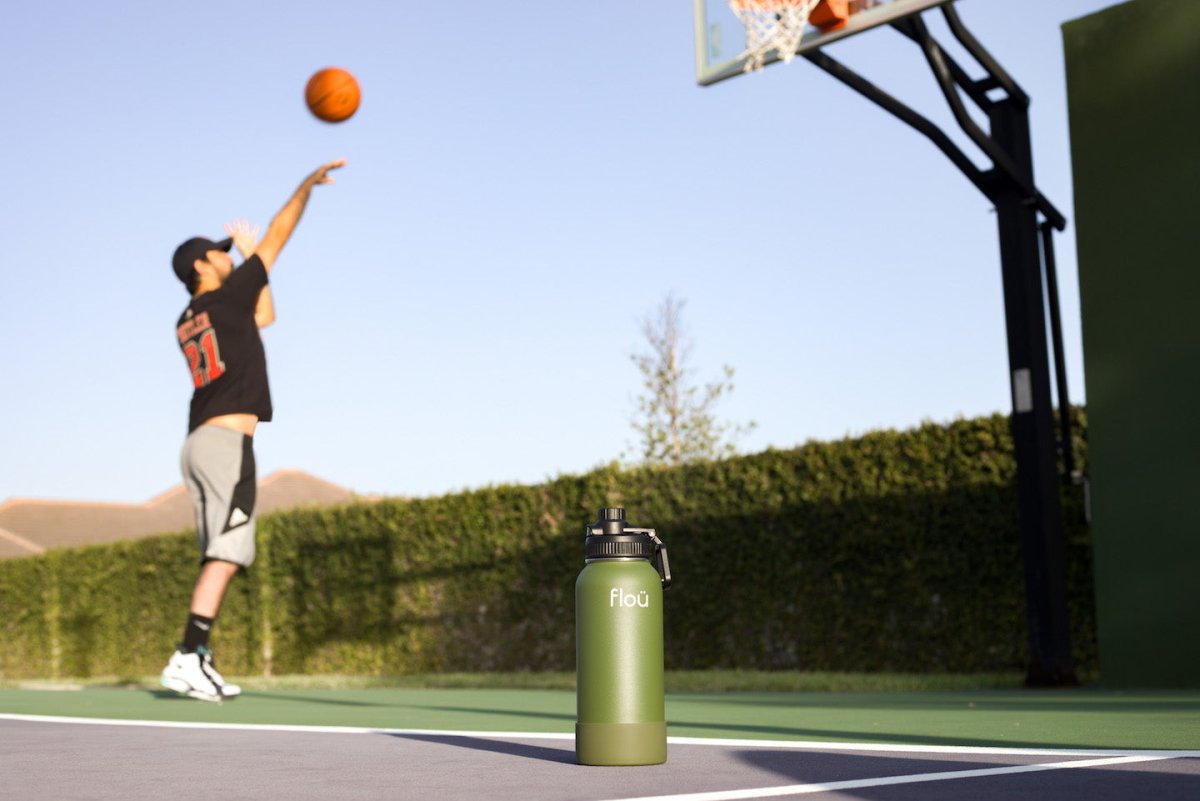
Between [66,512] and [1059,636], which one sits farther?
[66,512]

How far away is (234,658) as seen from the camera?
56.7 ft

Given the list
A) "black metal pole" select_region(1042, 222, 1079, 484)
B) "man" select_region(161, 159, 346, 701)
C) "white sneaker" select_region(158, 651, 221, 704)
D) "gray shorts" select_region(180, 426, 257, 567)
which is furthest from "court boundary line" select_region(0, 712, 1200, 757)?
"black metal pole" select_region(1042, 222, 1079, 484)

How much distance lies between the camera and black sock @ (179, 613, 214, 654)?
6656mm

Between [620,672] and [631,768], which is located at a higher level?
[620,672]

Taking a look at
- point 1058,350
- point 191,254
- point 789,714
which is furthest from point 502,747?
point 1058,350

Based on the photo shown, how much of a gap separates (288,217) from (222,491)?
155 cm

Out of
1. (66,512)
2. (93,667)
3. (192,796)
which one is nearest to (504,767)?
(192,796)

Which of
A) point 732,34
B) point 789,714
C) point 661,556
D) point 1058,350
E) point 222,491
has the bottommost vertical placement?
point 789,714

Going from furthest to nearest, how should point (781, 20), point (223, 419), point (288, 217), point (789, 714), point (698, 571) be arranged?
point (698, 571), point (781, 20), point (288, 217), point (223, 419), point (789, 714)

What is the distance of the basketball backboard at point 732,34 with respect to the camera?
760cm

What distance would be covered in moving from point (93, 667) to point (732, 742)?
1768 centimetres

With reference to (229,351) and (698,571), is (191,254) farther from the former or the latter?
(698,571)

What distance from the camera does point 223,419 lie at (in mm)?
6945

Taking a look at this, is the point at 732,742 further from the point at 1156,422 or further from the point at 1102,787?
the point at 1156,422
